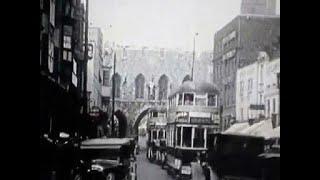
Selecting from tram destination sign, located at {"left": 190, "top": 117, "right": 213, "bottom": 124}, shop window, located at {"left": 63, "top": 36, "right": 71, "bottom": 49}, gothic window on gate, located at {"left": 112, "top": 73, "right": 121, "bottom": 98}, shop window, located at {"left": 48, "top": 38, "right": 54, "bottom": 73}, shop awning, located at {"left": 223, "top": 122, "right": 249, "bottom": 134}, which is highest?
shop window, located at {"left": 63, "top": 36, "right": 71, "bottom": 49}

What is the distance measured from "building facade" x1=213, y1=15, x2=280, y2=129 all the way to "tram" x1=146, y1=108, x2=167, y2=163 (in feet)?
1.13

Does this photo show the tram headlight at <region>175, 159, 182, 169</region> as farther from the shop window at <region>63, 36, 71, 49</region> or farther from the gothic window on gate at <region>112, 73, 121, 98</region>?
the shop window at <region>63, 36, 71, 49</region>

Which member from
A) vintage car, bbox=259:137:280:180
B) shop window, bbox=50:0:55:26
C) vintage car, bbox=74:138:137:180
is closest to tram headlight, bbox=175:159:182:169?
vintage car, bbox=74:138:137:180

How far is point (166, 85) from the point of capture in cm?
278

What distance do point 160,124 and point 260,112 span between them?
57 cm

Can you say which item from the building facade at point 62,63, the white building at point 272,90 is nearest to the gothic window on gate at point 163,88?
the building facade at point 62,63

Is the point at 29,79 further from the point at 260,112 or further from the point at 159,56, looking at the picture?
the point at 260,112

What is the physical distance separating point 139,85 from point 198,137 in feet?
1.46

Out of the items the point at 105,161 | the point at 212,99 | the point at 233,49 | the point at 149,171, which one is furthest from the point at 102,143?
the point at 233,49

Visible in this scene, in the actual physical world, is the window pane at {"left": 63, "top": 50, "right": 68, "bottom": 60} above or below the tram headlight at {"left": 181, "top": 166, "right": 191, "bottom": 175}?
above

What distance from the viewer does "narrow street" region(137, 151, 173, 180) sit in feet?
8.95

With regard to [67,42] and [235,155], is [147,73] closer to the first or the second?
[67,42]

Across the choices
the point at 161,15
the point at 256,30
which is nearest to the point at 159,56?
the point at 161,15

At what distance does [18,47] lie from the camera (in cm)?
264
